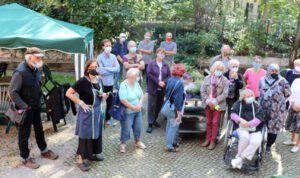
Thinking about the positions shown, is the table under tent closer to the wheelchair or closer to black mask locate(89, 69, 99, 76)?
black mask locate(89, 69, 99, 76)

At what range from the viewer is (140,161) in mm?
6113

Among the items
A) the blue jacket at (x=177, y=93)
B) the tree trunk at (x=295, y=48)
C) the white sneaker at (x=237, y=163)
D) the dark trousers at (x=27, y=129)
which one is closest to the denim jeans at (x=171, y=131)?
the blue jacket at (x=177, y=93)

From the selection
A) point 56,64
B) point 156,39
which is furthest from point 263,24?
point 56,64

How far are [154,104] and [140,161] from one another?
1.48 metres

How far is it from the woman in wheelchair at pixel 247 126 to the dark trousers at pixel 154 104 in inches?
Result: 68.5

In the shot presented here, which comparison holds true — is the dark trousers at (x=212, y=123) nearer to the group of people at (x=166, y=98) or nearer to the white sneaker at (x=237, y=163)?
the group of people at (x=166, y=98)

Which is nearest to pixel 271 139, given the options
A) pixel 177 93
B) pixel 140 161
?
pixel 177 93

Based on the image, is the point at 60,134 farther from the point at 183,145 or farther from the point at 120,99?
the point at 183,145

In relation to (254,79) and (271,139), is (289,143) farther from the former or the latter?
(254,79)

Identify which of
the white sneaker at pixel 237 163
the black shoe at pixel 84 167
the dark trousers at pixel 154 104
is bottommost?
the black shoe at pixel 84 167

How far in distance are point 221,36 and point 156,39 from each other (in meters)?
2.43

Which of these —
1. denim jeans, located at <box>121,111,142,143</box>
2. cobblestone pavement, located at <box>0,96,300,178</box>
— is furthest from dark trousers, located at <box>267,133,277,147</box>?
denim jeans, located at <box>121,111,142,143</box>

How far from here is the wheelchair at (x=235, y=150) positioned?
5.89 meters

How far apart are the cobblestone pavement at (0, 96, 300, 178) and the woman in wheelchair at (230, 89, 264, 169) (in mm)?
328
